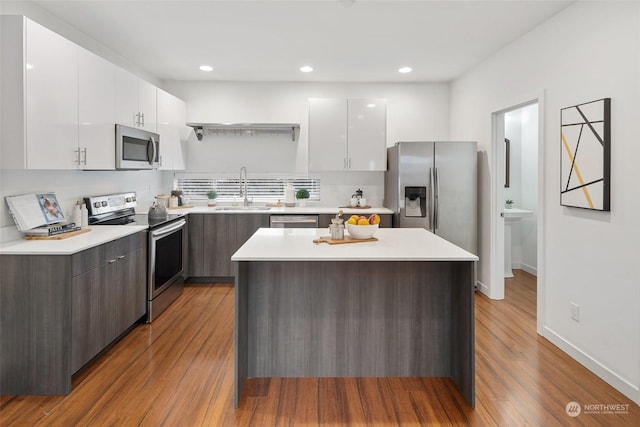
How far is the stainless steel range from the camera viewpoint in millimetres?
3555

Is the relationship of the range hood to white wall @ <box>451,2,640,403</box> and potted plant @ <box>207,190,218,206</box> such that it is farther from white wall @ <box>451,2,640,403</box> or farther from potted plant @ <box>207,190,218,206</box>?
white wall @ <box>451,2,640,403</box>

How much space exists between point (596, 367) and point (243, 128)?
4296 millimetres

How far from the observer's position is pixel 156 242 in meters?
3.65

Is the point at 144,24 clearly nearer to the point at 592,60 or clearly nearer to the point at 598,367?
the point at 592,60

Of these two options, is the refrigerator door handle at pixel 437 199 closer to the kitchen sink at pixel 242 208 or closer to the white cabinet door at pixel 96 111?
the kitchen sink at pixel 242 208

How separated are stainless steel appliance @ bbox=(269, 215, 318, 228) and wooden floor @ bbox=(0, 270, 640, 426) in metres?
1.86

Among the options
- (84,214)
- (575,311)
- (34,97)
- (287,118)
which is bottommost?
(575,311)

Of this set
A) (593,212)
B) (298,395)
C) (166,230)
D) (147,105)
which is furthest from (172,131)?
(593,212)

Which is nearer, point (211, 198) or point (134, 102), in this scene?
point (134, 102)

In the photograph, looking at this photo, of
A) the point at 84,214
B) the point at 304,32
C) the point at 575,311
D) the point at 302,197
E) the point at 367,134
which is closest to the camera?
the point at 575,311

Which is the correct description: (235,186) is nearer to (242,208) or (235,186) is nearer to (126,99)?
(242,208)

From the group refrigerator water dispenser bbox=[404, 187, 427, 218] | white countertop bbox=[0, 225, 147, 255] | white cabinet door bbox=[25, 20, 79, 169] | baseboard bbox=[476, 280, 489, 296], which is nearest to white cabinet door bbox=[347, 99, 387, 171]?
refrigerator water dispenser bbox=[404, 187, 427, 218]

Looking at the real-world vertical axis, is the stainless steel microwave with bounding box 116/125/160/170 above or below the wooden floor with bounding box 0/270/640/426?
above

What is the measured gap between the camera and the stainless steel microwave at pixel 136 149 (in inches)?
132
